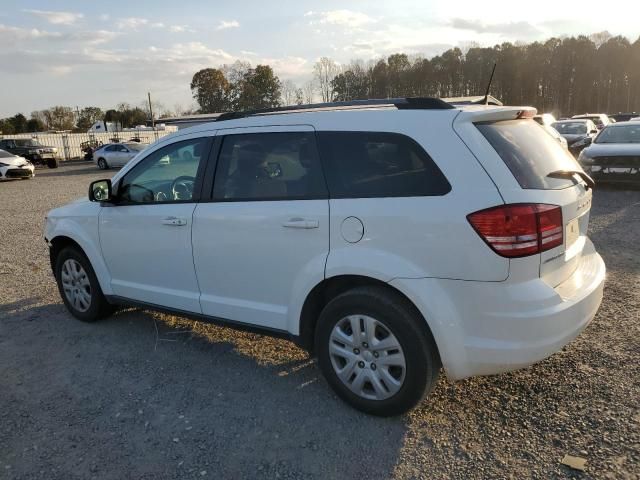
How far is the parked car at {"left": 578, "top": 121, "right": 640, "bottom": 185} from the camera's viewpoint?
1170 cm

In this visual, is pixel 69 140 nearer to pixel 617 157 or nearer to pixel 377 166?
pixel 617 157

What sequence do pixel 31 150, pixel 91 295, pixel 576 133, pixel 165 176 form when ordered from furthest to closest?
pixel 31 150 < pixel 576 133 < pixel 91 295 < pixel 165 176

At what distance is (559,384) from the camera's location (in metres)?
3.45

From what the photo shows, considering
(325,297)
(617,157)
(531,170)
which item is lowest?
(617,157)

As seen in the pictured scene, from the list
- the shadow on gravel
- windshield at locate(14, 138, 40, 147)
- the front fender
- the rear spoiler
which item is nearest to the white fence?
windshield at locate(14, 138, 40, 147)

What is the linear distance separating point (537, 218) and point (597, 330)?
6.97 ft

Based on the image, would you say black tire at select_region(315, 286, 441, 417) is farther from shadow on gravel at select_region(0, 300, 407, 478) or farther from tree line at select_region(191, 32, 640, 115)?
tree line at select_region(191, 32, 640, 115)

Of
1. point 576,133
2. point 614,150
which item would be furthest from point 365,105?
point 576,133

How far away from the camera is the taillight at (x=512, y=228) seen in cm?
266

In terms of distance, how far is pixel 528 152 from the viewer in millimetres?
3035

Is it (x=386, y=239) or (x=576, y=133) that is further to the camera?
(x=576, y=133)

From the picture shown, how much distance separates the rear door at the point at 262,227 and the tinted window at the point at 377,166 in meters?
0.11

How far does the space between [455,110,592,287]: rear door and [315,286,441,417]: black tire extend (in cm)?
66

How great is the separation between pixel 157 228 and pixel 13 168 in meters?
22.1
